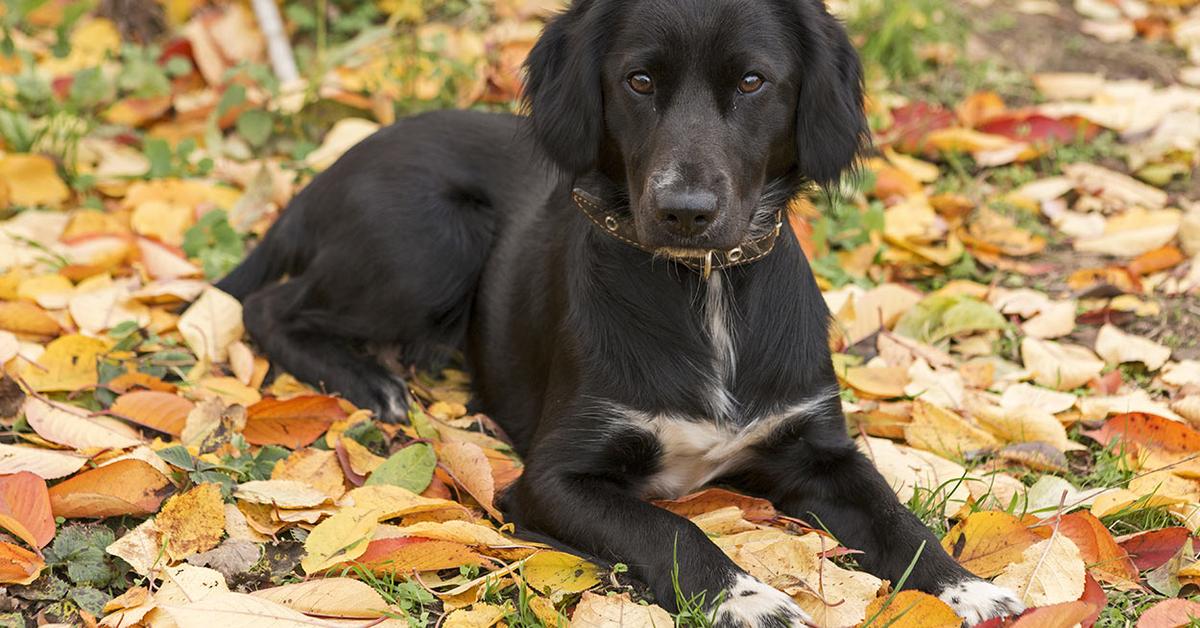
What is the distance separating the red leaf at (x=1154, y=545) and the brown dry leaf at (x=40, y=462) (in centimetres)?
253

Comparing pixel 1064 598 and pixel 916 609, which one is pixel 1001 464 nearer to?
pixel 1064 598

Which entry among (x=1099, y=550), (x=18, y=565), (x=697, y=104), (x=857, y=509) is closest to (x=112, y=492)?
(x=18, y=565)

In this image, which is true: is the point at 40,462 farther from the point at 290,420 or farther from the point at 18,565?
the point at 290,420

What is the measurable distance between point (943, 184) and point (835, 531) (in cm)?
264

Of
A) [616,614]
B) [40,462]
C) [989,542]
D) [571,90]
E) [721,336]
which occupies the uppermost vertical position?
[571,90]

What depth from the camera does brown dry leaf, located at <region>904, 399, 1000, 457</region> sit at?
3.61m

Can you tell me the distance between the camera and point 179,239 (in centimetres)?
482

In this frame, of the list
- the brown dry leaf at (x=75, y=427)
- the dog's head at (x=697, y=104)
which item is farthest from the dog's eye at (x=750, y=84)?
the brown dry leaf at (x=75, y=427)

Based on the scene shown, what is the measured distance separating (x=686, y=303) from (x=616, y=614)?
866mm

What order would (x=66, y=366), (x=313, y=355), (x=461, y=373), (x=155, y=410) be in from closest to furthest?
(x=155, y=410) < (x=66, y=366) < (x=313, y=355) < (x=461, y=373)

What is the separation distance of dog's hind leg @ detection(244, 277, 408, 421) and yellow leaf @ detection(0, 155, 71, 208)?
122cm

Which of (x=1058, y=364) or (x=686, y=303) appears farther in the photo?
(x=1058, y=364)

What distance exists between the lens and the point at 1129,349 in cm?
411

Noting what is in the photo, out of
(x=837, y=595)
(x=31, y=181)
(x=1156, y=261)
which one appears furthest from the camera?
(x=31, y=181)
